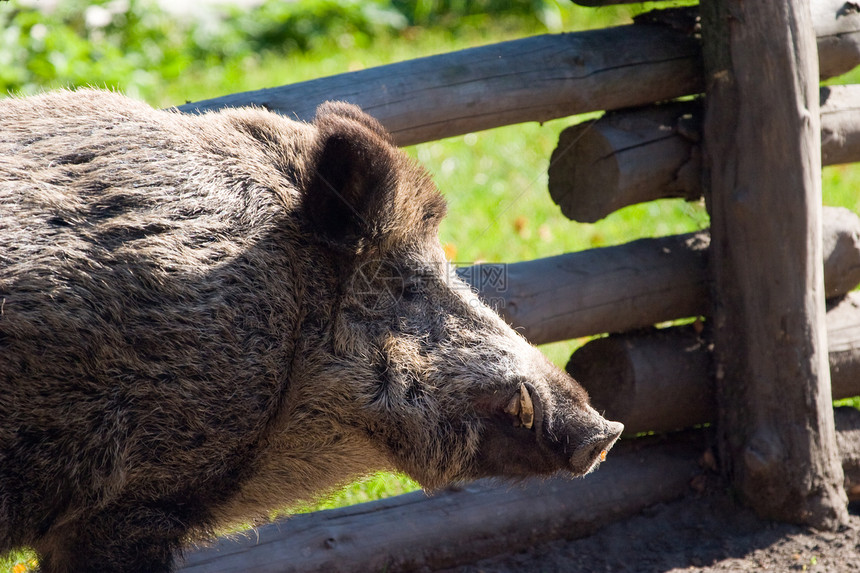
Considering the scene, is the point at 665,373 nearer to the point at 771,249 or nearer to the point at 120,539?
the point at 771,249

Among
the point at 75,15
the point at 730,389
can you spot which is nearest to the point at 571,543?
the point at 730,389

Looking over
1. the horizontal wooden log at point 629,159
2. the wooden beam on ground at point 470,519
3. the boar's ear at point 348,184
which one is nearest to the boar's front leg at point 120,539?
the wooden beam on ground at point 470,519

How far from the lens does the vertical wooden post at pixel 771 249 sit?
11.8 feet

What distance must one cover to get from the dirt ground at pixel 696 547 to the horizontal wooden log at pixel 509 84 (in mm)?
1885

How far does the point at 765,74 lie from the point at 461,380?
6.24 ft

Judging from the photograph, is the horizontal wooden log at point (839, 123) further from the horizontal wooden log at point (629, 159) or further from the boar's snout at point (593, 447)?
the boar's snout at point (593, 447)

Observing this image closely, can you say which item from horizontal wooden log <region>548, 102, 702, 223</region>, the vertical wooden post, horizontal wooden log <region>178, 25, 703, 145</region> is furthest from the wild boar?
the vertical wooden post

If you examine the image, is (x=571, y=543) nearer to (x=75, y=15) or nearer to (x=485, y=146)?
(x=485, y=146)

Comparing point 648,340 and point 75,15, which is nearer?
point 648,340

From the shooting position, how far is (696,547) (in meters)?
3.77

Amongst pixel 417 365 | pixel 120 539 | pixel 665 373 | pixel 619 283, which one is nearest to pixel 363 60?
pixel 619 283

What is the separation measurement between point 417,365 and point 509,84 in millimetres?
1476

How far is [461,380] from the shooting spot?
284cm

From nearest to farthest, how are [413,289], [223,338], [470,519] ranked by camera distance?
[223,338] → [413,289] → [470,519]
